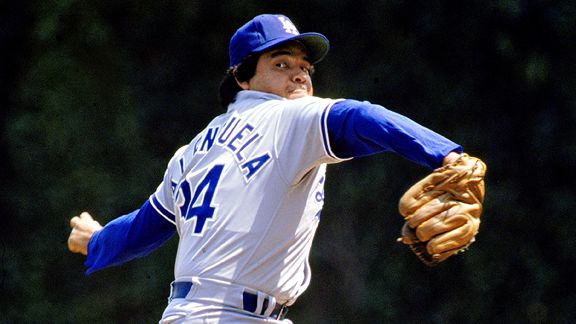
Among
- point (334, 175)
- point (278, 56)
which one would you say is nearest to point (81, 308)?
point (334, 175)

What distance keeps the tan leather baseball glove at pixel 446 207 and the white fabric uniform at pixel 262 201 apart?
0.41 meters

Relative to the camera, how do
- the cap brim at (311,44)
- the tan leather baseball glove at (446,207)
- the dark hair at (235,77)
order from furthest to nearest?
the dark hair at (235,77), the cap brim at (311,44), the tan leather baseball glove at (446,207)

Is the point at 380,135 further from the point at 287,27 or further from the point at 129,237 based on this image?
the point at 129,237

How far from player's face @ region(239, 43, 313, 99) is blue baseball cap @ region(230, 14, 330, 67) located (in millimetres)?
39

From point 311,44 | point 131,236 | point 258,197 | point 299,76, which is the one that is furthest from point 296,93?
point 131,236

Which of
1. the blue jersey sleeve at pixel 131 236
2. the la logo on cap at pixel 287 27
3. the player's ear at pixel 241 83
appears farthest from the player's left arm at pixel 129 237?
the la logo on cap at pixel 287 27

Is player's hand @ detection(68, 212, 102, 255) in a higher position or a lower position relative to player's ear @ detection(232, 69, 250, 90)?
lower

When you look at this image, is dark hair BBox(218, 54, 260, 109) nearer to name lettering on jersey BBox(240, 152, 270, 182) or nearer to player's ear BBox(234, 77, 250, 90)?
player's ear BBox(234, 77, 250, 90)

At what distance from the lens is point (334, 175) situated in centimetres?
790

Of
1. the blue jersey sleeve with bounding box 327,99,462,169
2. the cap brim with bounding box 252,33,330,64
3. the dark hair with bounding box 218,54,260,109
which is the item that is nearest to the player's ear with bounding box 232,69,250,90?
the dark hair with bounding box 218,54,260,109

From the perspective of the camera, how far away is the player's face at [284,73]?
11.6 ft

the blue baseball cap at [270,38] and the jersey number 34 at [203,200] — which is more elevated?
the blue baseball cap at [270,38]

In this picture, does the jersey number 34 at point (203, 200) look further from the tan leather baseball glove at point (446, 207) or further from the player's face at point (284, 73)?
the tan leather baseball glove at point (446, 207)

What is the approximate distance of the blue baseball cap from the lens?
356 cm
